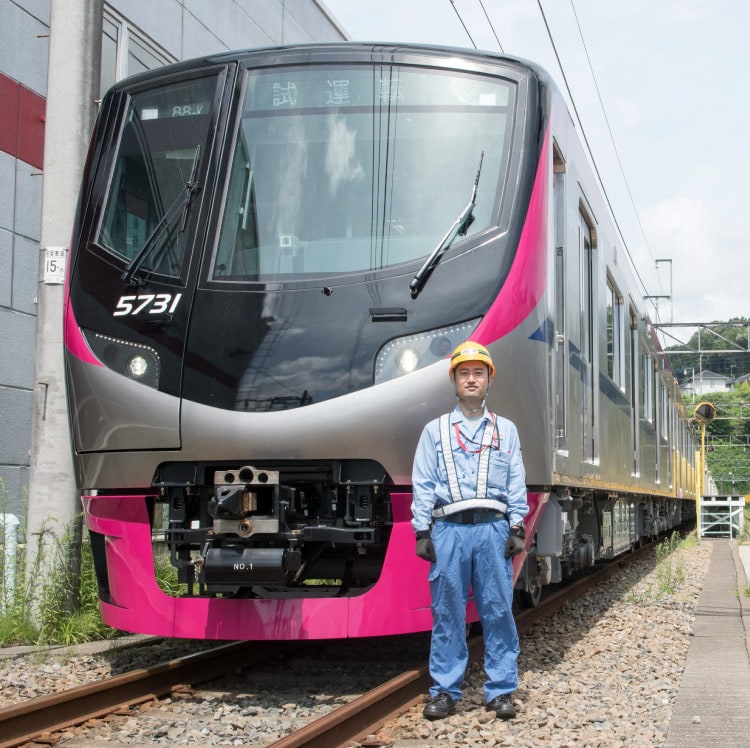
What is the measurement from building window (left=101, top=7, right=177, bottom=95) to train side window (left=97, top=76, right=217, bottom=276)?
18.4 ft

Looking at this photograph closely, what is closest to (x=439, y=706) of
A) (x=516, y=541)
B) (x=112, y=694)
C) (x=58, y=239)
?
(x=516, y=541)

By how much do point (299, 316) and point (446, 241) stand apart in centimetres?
82

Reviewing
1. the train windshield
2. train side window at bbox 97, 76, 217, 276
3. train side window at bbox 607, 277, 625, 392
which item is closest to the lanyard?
the train windshield

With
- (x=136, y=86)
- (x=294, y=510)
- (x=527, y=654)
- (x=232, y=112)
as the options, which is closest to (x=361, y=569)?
(x=294, y=510)

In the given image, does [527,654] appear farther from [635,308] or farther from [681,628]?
[635,308]

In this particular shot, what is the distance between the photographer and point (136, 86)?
20.9 feet

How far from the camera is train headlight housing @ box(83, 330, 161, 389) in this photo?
5.50 m

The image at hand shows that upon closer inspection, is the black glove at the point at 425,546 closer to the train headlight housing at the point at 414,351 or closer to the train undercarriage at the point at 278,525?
the train undercarriage at the point at 278,525

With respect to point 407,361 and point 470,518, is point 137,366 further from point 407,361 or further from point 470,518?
point 470,518

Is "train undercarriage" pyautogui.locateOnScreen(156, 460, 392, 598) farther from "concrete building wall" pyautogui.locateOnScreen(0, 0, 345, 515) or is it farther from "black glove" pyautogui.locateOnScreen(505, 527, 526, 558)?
"concrete building wall" pyautogui.locateOnScreen(0, 0, 345, 515)

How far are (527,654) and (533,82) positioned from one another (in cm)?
329

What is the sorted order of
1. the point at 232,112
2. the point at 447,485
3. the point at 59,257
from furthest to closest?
the point at 59,257 → the point at 232,112 → the point at 447,485

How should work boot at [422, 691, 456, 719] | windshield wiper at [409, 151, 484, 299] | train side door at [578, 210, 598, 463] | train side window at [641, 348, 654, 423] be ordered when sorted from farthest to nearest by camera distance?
1. train side window at [641, 348, 654, 423]
2. train side door at [578, 210, 598, 463]
3. windshield wiper at [409, 151, 484, 299]
4. work boot at [422, 691, 456, 719]

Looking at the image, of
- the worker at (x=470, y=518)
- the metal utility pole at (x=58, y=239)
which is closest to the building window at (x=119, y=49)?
the metal utility pole at (x=58, y=239)
